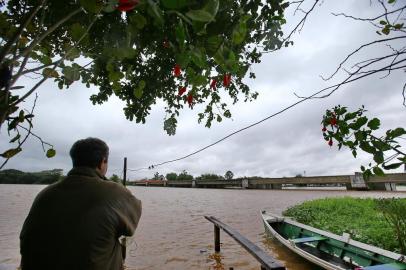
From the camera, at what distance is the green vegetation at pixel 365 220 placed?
5.77 metres

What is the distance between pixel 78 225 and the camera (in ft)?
6.74

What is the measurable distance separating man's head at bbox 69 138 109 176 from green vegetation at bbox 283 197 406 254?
13.3ft

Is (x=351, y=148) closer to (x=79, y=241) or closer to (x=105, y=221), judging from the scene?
(x=105, y=221)

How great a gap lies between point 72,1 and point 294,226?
367 inches

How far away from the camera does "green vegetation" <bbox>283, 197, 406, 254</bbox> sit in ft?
18.9

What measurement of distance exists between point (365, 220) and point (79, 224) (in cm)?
1164

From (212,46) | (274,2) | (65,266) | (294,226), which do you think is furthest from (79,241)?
(294,226)

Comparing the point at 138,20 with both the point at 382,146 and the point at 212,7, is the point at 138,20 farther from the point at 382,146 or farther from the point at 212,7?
the point at 382,146

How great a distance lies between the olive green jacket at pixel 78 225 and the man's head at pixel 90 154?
5.6 inches

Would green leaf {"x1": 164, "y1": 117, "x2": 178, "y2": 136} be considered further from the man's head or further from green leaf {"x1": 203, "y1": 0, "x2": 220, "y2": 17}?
green leaf {"x1": 203, "y1": 0, "x2": 220, "y2": 17}

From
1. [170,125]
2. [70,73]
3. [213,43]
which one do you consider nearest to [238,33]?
[213,43]

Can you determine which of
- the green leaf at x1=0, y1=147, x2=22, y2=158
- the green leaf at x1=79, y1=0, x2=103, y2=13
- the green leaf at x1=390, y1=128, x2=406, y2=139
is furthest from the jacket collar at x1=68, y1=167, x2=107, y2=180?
the green leaf at x1=390, y1=128, x2=406, y2=139

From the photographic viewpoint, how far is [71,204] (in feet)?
6.95

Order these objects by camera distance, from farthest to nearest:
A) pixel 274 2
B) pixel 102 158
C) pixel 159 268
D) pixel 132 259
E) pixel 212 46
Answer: pixel 132 259 → pixel 159 268 → pixel 274 2 → pixel 102 158 → pixel 212 46
